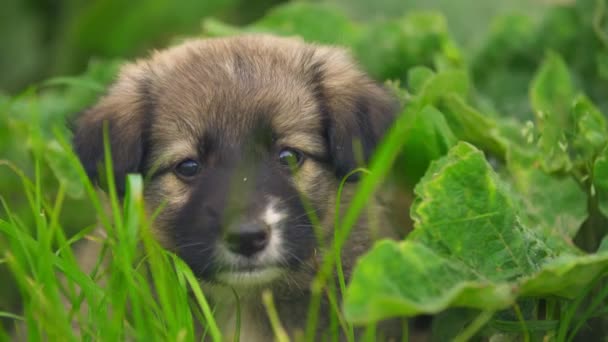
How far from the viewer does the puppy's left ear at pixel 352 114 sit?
2.97 meters

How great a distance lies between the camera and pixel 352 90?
3137mm

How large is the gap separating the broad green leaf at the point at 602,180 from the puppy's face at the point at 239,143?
719 mm

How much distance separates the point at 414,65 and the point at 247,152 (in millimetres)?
1523

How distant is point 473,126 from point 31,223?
6.98ft

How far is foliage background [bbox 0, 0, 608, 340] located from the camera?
3.25 m

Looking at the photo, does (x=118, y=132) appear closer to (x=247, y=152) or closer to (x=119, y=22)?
(x=247, y=152)

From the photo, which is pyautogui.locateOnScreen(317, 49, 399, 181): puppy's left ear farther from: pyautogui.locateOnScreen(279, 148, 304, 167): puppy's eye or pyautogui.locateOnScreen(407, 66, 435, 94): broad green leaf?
pyautogui.locateOnScreen(407, 66, 435, 94): broad green leaf

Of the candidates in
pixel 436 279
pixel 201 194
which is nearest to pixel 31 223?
pixel 201 194

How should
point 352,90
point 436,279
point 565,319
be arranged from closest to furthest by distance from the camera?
point 436,279 → point 565,319 → point 352,90

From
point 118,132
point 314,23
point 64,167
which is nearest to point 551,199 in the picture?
point 118,132

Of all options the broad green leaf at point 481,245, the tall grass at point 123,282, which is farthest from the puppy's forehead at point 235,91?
the broad green leaf at point 481,245

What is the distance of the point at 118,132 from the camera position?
3033 millimetres

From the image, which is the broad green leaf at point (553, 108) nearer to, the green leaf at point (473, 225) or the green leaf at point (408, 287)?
the green leaf at point (473, 225)

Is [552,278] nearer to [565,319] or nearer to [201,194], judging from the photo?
[565,319]
